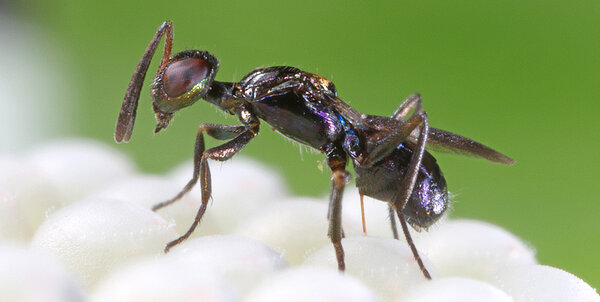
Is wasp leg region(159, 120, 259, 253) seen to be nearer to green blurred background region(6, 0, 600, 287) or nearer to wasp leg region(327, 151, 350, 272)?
wasp leg region(327, 151, 350, 272)

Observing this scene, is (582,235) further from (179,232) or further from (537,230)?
(179,232)

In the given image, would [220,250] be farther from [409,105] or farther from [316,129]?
[409,105]

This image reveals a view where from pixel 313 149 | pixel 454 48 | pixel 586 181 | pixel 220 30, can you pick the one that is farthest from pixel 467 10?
pixel 313 149

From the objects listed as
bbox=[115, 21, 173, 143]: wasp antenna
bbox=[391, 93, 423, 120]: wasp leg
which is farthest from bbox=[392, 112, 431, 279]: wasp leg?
bbox=[115, 21, 173, 143]: wasp antenna

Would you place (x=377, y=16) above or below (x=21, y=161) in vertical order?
above

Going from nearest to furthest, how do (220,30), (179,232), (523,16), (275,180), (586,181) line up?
(179,232)
(275,180)
(586,181)
(523,16)
(220,30)

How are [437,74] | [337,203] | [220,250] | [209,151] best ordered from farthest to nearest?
[437,74]
[209,151]
[337,203]
[220,250]

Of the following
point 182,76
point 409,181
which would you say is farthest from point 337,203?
point 182,76
